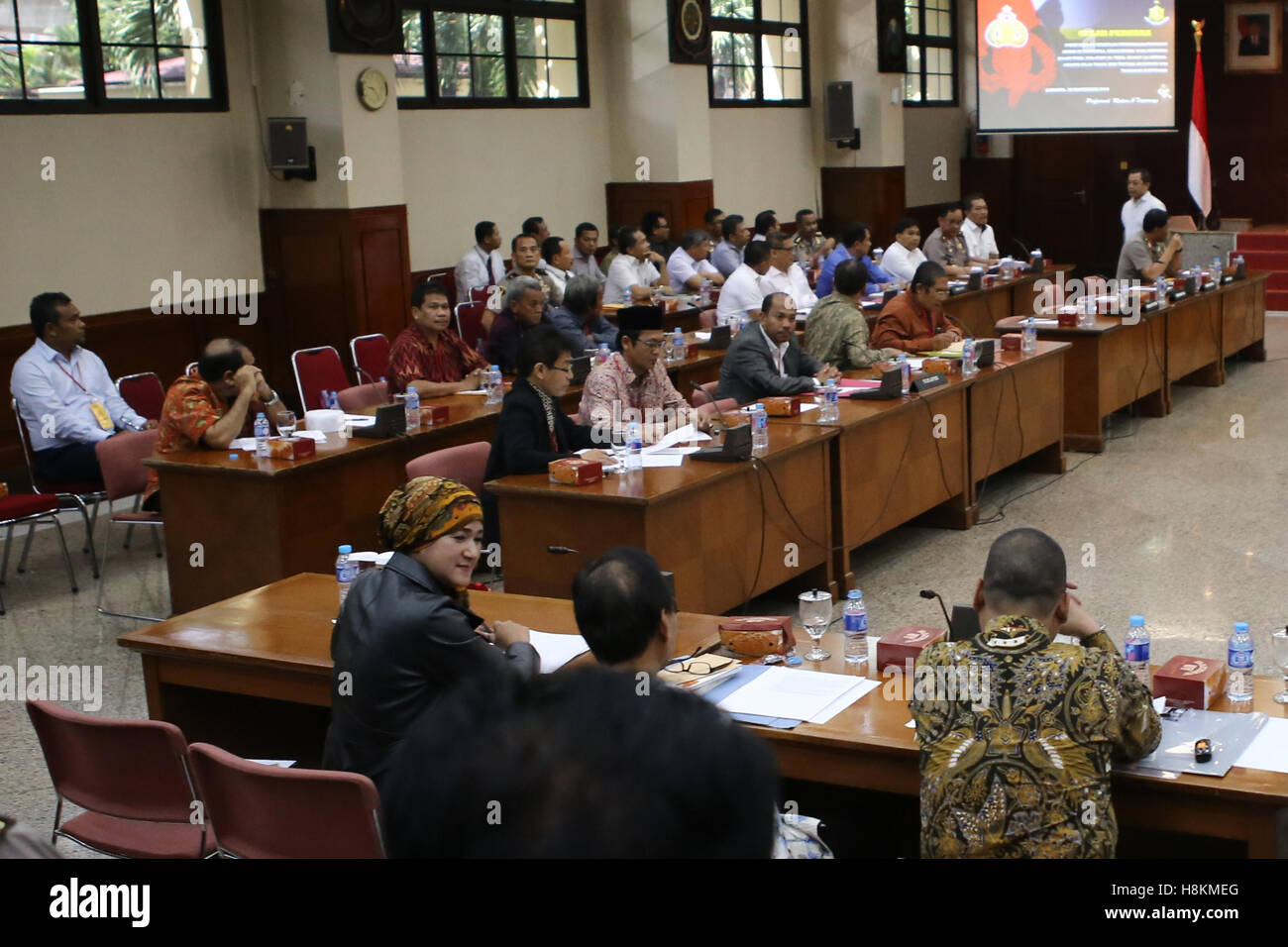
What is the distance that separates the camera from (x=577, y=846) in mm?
993

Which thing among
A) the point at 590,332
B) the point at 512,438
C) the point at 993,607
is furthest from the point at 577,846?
the point at 590,332

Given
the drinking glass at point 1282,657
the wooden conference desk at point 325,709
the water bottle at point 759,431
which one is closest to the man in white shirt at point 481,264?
the water bottle at point 759,431

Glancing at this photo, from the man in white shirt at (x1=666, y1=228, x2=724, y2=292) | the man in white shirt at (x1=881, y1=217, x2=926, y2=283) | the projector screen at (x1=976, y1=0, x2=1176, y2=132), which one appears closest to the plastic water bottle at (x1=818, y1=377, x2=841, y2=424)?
the man in white shirt at (x1=666, y1=228, x2=724, y2=292)

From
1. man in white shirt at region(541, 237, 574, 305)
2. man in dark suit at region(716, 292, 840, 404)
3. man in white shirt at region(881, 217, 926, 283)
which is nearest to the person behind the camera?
man in dark suit at region(716, 292, 840, 404)

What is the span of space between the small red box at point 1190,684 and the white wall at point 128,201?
272 inches

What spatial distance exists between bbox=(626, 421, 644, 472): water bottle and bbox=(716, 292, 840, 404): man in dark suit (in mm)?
983

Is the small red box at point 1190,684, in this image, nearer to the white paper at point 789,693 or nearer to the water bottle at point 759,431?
the white paper at point 789,693

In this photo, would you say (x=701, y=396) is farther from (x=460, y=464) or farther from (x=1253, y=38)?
(x=1253, y=38)

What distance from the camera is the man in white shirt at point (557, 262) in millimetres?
10268

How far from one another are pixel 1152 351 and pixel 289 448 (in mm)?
5710

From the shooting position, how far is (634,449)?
5.39 meters

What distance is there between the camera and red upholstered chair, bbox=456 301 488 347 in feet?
32.4

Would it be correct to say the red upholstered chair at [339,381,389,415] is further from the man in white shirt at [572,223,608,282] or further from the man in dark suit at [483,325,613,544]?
the man in white shirt at [572,223,608,282]
